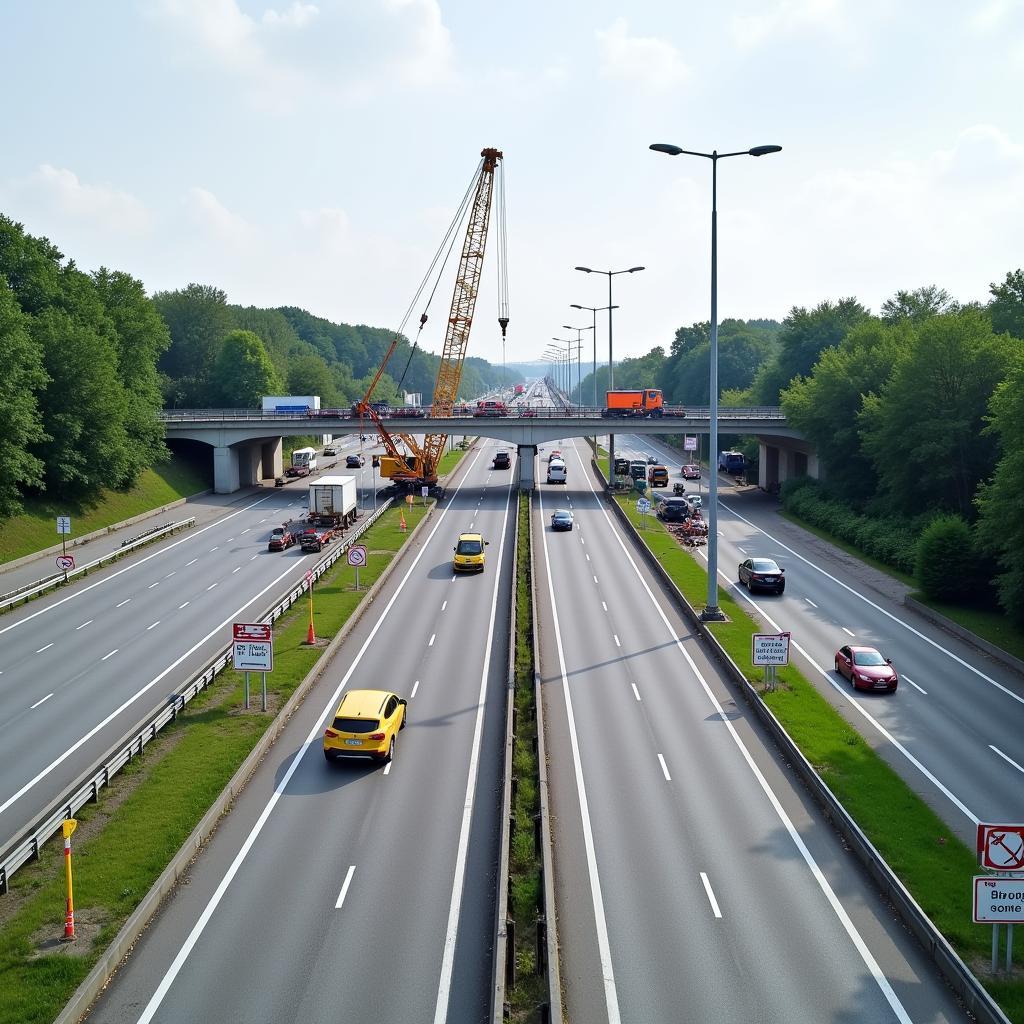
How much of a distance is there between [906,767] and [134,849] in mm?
19735

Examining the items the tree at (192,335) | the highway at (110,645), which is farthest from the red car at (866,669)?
the tree at (192,335)

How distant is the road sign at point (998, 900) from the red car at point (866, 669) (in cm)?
1859

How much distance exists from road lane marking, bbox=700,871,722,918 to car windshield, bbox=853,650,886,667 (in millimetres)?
17219

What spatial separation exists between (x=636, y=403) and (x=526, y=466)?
17594mm

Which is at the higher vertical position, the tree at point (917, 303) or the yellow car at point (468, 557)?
the tree at point (917, 303)

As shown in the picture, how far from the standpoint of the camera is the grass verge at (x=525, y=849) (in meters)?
16.6

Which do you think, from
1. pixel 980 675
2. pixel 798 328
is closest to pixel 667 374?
pixel 798 328

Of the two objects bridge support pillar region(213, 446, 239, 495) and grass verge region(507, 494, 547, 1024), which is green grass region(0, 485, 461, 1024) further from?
bridge support pillar region(213, 446, 239, 495)

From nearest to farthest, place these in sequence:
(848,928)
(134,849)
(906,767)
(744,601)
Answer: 1. (848,928)
2. (134,849)
3. (906,767)
4. (744,601)

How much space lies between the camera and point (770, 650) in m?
33.1

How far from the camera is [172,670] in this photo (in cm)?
3659

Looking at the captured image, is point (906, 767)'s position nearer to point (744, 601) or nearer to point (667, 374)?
point (744, 601)

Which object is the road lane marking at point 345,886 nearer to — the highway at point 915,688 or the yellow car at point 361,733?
the yellow car at point 361,733

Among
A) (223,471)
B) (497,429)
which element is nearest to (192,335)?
(223,471)
